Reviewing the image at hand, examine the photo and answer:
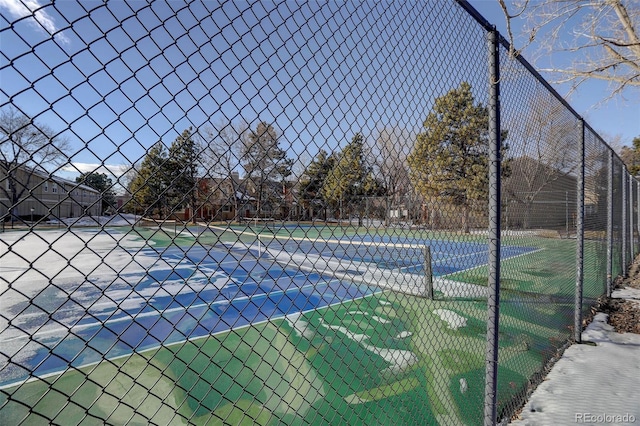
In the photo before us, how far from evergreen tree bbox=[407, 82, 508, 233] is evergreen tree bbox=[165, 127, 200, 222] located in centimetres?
148

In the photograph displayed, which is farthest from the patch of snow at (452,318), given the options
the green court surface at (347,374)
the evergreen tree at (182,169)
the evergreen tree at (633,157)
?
the evergreen tree at (633,157)

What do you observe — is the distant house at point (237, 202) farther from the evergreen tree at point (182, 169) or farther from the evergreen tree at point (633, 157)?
the evergreen tree at point (633, 157)

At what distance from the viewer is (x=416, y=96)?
6.59 feet

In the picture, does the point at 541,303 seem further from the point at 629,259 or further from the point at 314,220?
the point at 629,259

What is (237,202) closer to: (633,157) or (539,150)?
(539,150)

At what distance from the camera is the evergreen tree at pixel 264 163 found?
1.39 metres

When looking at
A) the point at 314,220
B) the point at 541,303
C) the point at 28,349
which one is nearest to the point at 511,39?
the point at 314,220

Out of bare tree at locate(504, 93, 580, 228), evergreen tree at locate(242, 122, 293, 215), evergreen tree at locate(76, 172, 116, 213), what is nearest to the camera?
evergreen tree at locate(76, 172, 116, 213)

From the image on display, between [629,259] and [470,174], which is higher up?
[470,174]

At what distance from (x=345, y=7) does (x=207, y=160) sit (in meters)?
1.10

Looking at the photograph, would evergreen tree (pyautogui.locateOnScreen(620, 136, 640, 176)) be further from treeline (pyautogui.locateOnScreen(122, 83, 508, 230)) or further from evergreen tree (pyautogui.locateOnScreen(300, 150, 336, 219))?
evergreen tree (pyautogui.locateOnScreen(300, 150, 336, 219))

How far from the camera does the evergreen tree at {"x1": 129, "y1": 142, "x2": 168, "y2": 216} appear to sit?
1057 millimetres

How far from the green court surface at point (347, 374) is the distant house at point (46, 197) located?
0.85 metres

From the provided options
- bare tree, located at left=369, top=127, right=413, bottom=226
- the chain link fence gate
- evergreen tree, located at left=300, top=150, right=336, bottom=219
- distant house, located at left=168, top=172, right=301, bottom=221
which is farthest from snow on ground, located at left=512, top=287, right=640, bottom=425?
distant house, located at left=168, top=172, right=301, bottom=221
